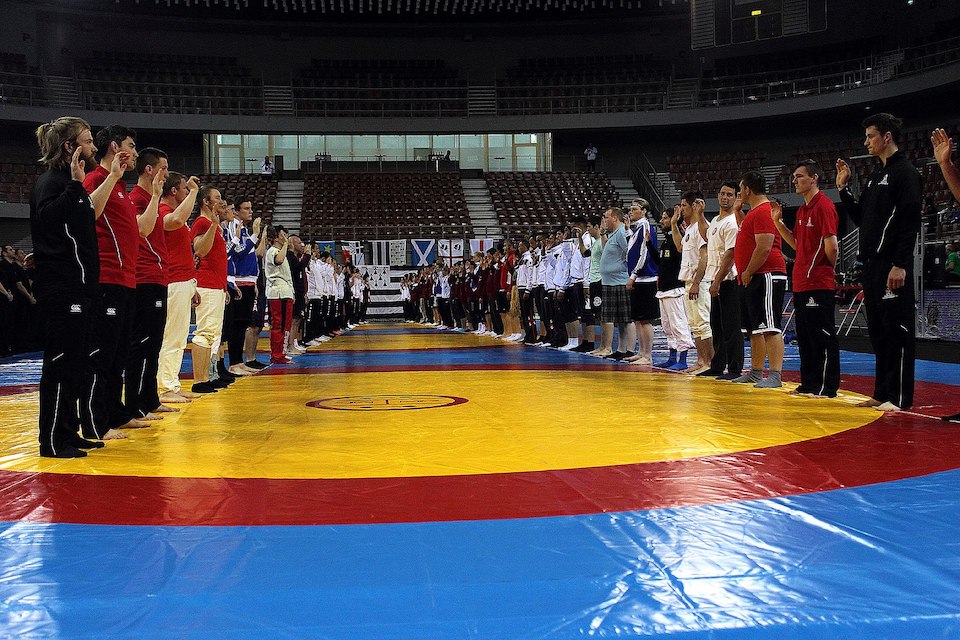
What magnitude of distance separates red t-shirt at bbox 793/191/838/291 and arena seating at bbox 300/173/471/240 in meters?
25.2

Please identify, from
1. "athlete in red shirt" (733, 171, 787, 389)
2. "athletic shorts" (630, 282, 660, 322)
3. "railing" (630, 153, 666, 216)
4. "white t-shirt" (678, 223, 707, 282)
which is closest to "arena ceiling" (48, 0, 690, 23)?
"railing" (630, 153, 666, 216)

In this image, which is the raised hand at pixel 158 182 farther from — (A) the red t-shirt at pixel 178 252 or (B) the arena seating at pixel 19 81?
(B) the arena seating at pixel 19 81

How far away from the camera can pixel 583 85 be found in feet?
122

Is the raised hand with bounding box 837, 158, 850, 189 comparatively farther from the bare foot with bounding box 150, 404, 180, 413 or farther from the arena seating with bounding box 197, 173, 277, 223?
the arena seating with bounding box 197, 173, 277, 223

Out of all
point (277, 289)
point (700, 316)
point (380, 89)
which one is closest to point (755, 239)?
point (700, 316)

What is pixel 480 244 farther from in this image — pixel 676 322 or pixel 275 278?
pixel 676 322

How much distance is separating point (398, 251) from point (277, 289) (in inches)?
777

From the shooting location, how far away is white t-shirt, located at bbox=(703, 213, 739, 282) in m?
7.68

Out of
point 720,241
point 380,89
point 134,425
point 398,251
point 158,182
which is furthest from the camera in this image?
point 380,89

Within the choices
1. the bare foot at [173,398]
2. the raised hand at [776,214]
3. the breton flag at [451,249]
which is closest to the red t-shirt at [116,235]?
the bare foot at [173,398]

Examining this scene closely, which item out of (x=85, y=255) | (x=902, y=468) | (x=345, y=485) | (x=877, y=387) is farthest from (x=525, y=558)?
(x=877, y=387)

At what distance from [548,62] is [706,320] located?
33.3 metres

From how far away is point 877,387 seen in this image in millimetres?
5465

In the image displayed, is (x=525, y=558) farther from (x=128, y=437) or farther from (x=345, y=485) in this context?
(x=128, y=437)
